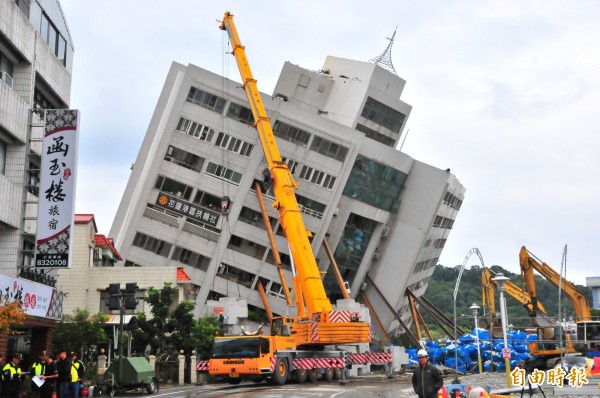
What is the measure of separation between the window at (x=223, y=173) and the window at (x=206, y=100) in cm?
489

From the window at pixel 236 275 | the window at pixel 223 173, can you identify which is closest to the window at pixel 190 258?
the window at pixel 236 275

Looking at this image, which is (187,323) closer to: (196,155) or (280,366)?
(280,366)

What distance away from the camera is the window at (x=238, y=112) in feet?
204

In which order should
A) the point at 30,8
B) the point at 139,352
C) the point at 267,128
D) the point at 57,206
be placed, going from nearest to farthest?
the point at 57,206, the point at 30,8, the point at 139,352, the point at 267,128

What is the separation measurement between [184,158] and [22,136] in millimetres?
30484

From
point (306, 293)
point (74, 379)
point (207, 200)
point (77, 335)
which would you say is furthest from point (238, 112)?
point (74, 379)

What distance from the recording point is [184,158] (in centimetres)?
6294

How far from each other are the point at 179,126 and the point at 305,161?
37.7 feet

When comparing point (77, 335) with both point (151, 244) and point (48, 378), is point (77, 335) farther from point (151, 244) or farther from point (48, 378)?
point (151, 244)

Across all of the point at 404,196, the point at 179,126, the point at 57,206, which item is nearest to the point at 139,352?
the point at 57,206

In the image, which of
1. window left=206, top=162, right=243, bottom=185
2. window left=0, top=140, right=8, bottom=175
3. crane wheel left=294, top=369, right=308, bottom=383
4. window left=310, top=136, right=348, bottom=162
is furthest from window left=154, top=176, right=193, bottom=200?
window left=0, top=140, right=8, bottom=175

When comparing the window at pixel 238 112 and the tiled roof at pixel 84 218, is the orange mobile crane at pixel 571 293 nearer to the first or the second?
the window at pixel 238 112

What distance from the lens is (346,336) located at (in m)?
37.2

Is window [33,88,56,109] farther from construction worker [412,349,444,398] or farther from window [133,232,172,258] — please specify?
construction worker [412,349,444,398]
